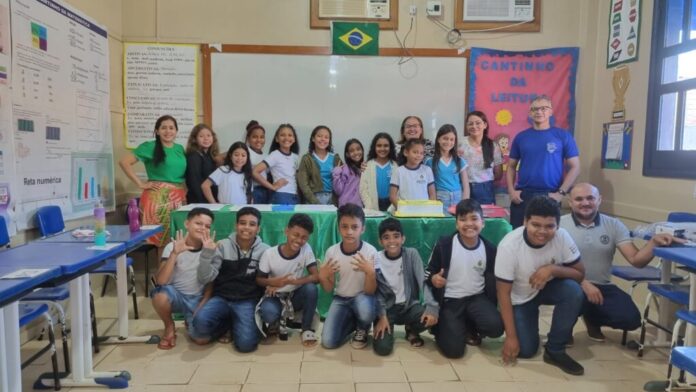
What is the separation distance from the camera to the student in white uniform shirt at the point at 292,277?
280 centimetres

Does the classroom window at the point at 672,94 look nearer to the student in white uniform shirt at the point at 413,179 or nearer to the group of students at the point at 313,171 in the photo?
the group of students at the point at 313,171

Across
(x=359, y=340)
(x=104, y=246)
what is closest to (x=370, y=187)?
(x=359, y=340)

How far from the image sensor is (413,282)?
2.82m

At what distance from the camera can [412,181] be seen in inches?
137

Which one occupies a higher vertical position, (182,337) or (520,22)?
(520,22)

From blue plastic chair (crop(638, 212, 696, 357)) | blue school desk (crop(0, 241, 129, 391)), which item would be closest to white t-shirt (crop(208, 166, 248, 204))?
blue school desk (crop(0, 241, 129, 391))

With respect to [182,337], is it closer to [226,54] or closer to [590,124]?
[226,54]

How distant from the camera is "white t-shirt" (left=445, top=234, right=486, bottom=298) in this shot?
2.73 metres

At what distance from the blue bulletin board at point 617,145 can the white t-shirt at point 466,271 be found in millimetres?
1910

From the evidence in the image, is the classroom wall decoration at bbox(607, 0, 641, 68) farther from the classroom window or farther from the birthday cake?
the birthday cake

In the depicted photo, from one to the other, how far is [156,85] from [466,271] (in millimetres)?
3297

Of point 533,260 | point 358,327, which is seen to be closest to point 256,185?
point 358,327

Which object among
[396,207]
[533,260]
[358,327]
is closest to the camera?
[533,260]

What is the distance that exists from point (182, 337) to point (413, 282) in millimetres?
1472
